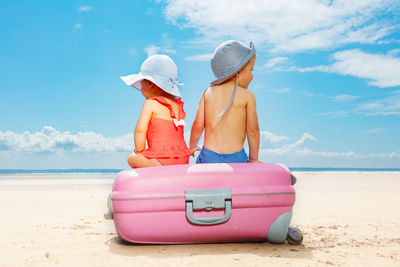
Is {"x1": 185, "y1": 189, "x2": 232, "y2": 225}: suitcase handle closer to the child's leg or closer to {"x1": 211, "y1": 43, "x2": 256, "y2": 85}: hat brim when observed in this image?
the child's leg

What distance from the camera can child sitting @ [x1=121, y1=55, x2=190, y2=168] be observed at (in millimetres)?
3078

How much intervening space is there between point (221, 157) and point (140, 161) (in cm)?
67

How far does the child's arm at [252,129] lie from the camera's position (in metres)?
3.14

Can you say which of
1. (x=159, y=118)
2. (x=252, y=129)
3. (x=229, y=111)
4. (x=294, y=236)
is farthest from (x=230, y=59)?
(x=294, y=236)

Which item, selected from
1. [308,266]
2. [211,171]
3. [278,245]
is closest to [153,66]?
[211,171]

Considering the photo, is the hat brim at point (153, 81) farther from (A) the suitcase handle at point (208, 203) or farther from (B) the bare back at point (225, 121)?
(A) the suitcase handle at point (208, 203)

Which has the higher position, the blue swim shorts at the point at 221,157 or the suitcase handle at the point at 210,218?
the blue swim shorts at the point at 221,157

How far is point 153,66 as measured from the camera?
3307 millimetres

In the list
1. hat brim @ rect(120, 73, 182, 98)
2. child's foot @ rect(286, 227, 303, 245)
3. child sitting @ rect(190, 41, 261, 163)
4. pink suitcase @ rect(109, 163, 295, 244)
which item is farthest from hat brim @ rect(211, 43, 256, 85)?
child's foot @ rect(286, 227, 303, 245)

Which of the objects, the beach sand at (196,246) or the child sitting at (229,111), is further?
the child sitting at (229,111)

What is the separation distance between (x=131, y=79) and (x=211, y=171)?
1.22 meters

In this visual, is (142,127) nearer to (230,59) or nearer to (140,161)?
(140,161)

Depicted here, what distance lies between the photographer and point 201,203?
2635 mm

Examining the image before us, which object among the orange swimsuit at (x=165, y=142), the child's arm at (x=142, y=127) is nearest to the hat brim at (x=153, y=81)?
the orange swimsuit at (x=165, y=142)
